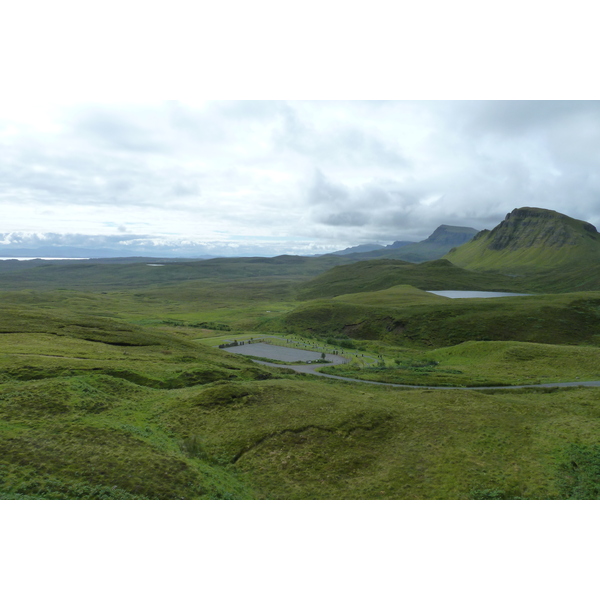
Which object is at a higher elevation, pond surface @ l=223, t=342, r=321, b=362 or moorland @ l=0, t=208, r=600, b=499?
moorland @ l=0, t=208, r=600, b=499

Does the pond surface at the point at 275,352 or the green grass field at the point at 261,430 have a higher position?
the green grass field at the point at 261,430

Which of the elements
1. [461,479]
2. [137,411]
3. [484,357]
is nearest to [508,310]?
[484,357]

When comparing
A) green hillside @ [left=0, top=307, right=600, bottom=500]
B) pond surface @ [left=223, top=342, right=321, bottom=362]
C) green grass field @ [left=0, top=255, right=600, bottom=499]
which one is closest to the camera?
green hillside @ [left=0, top=307, right=600, bottom=500]

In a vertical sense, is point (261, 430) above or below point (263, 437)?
above

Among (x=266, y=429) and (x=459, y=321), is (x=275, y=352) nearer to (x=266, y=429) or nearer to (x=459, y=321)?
(x=266, y=429)

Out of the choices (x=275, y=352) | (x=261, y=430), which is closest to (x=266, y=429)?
(x=261, y=430)

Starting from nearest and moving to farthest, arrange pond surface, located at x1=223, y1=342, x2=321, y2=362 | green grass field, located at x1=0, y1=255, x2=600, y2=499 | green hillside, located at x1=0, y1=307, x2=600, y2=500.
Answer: green hillside, located at x1=0, y1=307, x2=600, y2=500, green grass field, located at x1=0, y1=255, x2=600, y2=499, pond surface, located at x1=223, y1=342, x2=321, y2=362

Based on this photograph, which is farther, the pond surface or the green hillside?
the pond surface

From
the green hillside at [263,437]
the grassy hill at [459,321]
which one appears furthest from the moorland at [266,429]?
the grassy hill at [459,321]

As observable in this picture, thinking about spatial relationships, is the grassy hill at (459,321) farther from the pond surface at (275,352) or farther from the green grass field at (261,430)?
the green grass field at (261,430)

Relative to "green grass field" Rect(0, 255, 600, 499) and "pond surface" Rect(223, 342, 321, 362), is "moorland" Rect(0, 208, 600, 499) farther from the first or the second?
"pond surface" Rect(223, 342, 321, 362)

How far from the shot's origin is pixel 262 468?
31.5m

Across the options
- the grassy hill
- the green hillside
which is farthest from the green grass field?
the grassy hill

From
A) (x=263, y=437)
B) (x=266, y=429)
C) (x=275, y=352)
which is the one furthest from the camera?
(x=275, y=352)
